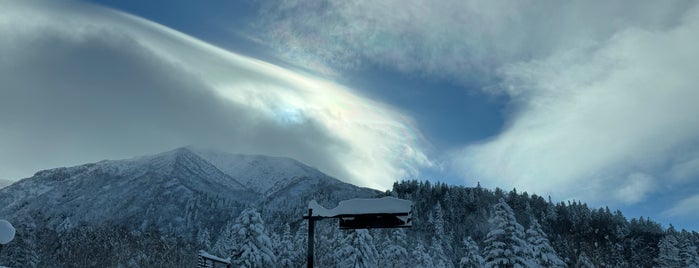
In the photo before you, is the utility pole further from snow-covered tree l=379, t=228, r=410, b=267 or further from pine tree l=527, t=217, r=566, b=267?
snow-covered tree l=379, t=228, r=410, b=267

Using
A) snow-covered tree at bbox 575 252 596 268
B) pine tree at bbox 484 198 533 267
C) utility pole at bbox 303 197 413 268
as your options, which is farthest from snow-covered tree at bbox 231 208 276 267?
snow-covered tree at bbox 575 252 596 268

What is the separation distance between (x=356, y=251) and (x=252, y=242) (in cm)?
924

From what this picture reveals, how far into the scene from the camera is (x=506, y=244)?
34.2 metres

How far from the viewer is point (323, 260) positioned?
69.7m

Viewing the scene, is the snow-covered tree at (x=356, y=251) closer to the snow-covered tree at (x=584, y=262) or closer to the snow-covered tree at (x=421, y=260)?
the snow-covered tree at (x=421, y=260)

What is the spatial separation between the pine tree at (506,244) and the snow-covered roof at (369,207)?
22.8m

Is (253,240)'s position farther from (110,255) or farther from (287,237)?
(110,255)

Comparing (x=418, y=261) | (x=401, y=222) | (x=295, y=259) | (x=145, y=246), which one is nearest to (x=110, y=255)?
(x=145, y=246)

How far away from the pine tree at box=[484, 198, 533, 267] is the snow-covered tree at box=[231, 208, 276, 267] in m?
16.7

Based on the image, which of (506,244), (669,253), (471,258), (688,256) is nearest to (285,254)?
(471,258)

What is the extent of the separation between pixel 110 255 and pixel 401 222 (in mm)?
149330

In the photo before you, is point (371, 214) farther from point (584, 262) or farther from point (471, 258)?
point (584, 262)

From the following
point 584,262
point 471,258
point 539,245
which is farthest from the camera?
point 584,262

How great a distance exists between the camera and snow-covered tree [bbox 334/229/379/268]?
41.6 meters
